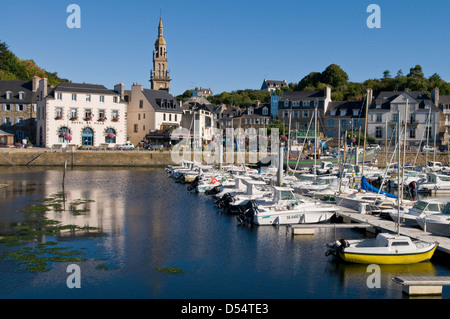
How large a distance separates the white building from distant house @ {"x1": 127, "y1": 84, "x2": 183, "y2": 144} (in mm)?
4555

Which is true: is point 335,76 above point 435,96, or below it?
above

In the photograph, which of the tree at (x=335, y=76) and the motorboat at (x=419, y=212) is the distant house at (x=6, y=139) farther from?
the tree at (x=335, y=76)

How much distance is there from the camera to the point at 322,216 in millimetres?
31156

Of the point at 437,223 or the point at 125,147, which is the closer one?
the point at 437,223

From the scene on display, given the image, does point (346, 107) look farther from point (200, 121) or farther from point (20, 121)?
point (20, 121)

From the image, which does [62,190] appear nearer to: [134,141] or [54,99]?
[54,99]

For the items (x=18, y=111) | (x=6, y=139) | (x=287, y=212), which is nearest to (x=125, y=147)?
(x=6, y=139)

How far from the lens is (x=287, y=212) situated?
3070cm

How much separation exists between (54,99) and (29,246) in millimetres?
63498

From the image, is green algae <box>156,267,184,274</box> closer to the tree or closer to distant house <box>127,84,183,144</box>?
distant house <box>127,84,183,144</box>

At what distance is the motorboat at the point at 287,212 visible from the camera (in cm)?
3070

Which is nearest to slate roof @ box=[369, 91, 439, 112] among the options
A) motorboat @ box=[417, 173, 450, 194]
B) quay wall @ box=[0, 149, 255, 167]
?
quay wall @ box=[0, 149, 255, 167]

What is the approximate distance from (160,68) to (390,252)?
11059 cm

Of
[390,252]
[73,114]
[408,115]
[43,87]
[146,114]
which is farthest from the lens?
[146,114]
